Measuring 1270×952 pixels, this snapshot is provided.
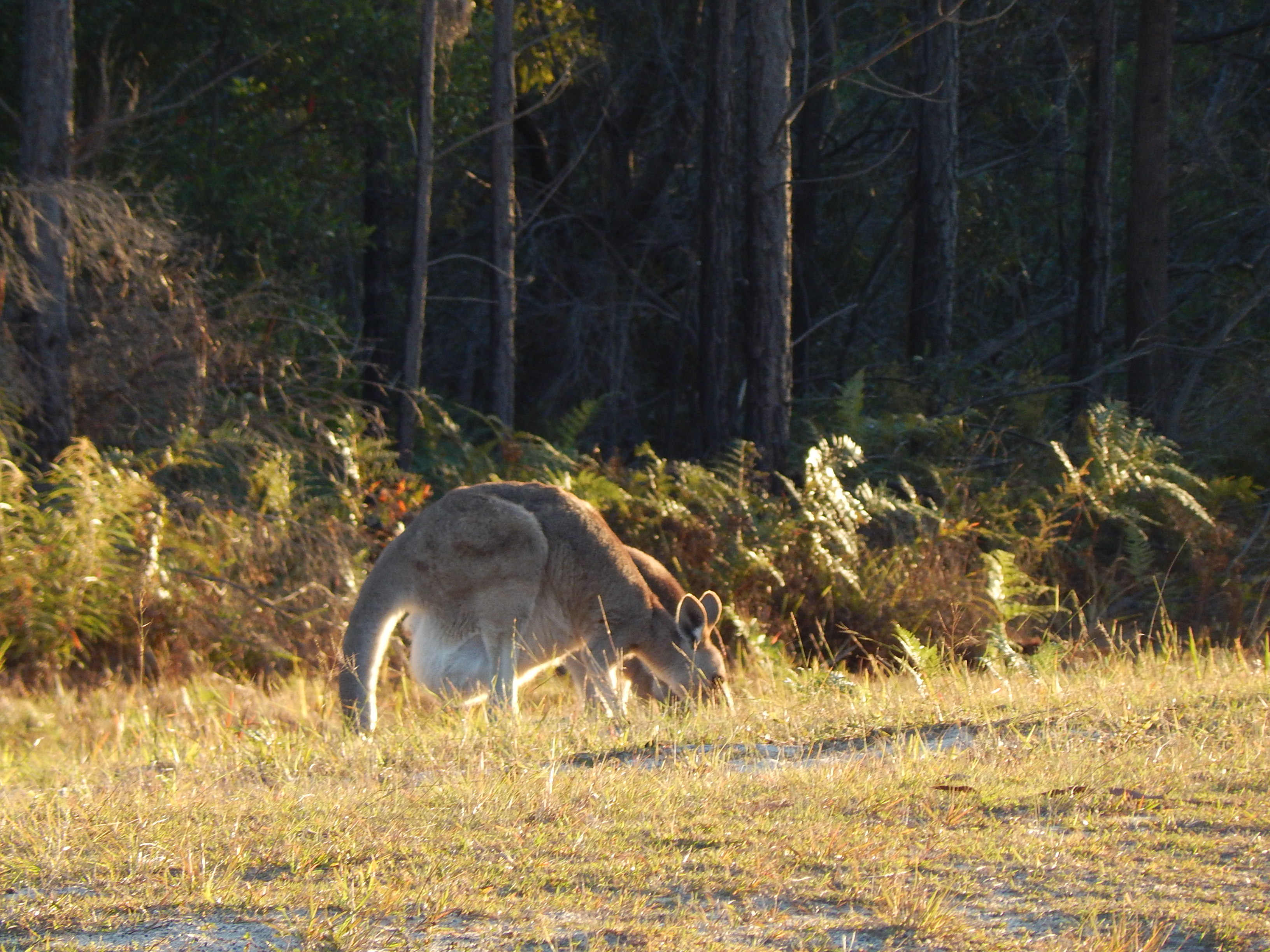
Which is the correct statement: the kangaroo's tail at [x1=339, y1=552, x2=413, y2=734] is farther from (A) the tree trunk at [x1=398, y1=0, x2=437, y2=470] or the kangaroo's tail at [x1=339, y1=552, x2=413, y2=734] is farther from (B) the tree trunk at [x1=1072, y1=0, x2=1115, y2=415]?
(B) the tree trunk at [x1=1072, y1=0, x2=1115, y2=415]

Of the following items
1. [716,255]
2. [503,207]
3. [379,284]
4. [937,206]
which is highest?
[937,206]

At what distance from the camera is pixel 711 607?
335 inches

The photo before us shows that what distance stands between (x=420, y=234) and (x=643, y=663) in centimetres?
845

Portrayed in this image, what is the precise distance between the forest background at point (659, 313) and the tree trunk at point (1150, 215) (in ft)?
0.18

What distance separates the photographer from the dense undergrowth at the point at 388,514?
10359 millimetres

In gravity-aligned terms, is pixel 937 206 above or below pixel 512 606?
above

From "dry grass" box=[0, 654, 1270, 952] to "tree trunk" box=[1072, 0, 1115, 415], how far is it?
1210 cm

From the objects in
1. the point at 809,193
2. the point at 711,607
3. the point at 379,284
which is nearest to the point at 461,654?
the point at 711,607

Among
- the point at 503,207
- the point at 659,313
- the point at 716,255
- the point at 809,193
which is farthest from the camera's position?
Result: the point at 809,193

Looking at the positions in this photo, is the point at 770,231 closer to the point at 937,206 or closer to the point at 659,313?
the point at 937,206

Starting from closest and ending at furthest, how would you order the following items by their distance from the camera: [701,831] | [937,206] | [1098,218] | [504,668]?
[701,831]
[504,668]
[1098,218]
[937,206]

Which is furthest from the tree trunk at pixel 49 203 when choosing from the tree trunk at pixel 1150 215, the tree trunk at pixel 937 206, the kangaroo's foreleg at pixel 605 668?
the tree trunk at pixel 1150 215

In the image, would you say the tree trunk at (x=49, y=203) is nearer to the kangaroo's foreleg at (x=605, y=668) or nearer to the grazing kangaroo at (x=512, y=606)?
the grazing kangaroo at (x=512, y=606)

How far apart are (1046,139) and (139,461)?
17.9m
